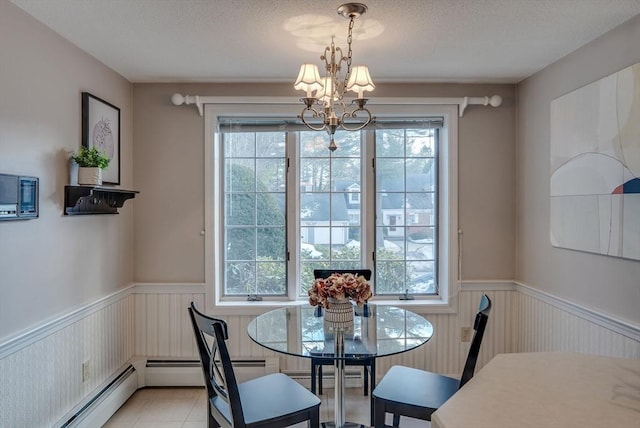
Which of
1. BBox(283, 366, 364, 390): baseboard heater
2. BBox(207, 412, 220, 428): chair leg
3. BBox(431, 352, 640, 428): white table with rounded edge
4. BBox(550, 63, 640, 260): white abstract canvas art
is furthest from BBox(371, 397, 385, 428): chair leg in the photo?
BBox(550, 63, 640, 260): white abstract canvas art

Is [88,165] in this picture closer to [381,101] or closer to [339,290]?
[339,290]

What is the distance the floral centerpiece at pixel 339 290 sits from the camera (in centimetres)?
224

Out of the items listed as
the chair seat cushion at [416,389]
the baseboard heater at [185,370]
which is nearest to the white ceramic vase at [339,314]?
the chair seat cushion at [416,389]

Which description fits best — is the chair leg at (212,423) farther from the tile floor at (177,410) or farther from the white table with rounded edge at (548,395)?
the white table with rounded edge at (548,395)

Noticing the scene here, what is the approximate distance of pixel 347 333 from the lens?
218cm

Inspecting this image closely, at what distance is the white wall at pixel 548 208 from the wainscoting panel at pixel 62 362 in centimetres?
297

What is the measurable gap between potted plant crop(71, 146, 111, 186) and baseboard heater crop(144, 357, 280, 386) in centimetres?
153

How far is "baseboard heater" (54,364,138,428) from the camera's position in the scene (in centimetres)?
236

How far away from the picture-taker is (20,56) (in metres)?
1.98

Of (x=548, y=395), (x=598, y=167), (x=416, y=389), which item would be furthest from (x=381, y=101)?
(x=548, y=395)

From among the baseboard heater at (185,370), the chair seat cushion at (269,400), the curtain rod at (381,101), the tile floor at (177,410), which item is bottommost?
the tile floor at (177,410)

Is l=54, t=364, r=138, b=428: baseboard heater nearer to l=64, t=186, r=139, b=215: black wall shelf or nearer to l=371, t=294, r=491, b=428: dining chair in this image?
l=64, t=186, r=139, b=215: black wall shelf

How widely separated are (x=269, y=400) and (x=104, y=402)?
1316 mm

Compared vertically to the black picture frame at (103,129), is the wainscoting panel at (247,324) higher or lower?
lower
